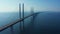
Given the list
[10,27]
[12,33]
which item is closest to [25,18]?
[10,27]

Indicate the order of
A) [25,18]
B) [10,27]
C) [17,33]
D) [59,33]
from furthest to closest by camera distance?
[25,18]
[10,27]
[17,33]
[59,33]

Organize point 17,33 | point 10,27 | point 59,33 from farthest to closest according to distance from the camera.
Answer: point 10,27 → point 17,33 → point 59,33

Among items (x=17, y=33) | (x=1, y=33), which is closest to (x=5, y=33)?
(x=1, y=33)

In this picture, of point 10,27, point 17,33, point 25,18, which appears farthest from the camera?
point 25,18

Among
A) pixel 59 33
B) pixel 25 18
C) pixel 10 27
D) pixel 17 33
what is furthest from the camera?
pixel 25 18

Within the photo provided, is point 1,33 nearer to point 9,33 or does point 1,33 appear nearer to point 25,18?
point 9,33

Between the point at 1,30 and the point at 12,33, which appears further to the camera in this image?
the point at 12,33

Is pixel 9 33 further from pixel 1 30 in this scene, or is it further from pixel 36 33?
pixel 36 33

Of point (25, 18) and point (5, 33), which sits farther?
point (25, 18)
